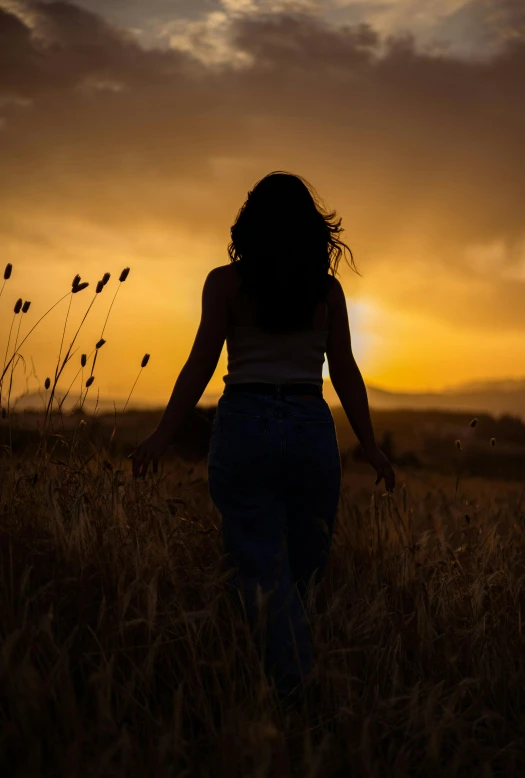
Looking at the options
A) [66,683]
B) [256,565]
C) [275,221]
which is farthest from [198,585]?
[275,221]

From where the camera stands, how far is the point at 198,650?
10.3 ft

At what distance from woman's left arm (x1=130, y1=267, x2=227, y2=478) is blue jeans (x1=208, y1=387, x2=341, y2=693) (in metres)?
0.15

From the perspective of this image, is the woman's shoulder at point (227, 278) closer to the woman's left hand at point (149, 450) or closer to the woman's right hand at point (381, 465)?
the woman's left hand at point (149, 450)

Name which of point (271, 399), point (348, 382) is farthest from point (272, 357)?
point (348, 382)

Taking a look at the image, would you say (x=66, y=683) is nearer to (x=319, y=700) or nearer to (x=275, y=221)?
(x=319, y=700)

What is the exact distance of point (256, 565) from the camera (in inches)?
126

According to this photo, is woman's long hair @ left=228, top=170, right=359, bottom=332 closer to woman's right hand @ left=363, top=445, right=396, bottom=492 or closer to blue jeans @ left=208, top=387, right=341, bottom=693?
blue jeans @ left=208, top=387, right=341, bottom=693

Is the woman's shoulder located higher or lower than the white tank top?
higher

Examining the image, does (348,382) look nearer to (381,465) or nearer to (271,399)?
(381,465)

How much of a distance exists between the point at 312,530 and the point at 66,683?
122 centimetres

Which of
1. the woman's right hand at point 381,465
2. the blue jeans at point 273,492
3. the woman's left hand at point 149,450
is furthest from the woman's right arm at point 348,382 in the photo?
the woman's left hand at point 149,450

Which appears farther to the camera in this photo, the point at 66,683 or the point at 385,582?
the point at 385,582

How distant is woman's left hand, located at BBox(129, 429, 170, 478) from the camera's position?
10.4 ft

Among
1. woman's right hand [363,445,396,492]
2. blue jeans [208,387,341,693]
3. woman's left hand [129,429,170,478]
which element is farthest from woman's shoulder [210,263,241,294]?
woman's right hand [363,445,396,492]
